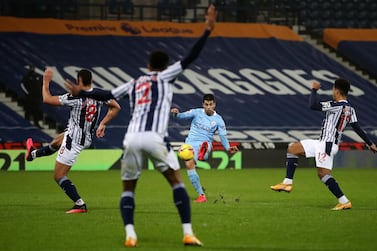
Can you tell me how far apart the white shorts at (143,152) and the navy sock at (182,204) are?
255mm

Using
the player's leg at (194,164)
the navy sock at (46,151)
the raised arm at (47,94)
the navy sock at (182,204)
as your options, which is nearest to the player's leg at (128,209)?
the navy sock at (182,204)

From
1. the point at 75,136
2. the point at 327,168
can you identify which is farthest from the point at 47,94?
the point at 327,168

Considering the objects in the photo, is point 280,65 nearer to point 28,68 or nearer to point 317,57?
point 317,57

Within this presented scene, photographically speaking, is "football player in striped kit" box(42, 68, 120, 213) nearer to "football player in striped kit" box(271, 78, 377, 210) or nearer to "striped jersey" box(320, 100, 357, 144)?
"football player in striped kit" box(271, 78, 377, 210)

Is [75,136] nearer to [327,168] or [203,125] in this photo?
[203,125]

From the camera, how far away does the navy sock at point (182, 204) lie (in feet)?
33.6

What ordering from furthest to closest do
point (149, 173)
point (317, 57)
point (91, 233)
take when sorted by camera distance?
point (317, 57)
point (149, 173)
point (91, 233)

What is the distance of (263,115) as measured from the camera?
34.0m

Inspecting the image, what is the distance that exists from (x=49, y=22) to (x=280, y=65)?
29.8 feet

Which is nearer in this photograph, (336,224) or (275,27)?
(336,224)

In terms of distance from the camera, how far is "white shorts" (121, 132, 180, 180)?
10.2 metres

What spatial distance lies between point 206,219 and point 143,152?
319 cm

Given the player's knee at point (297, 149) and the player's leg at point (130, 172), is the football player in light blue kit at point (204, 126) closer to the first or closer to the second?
the player's knee at point (297, 149)

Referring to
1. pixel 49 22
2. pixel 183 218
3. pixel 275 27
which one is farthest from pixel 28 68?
pixel 183 218
